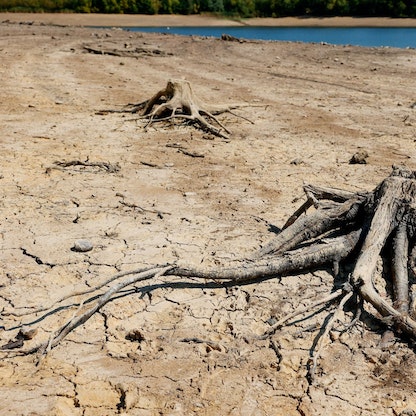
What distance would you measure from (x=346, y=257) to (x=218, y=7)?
5409 centimetres

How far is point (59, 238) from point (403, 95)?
8711mm

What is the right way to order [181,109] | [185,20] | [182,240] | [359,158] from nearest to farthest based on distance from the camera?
[182,240], [359,158], [181,109], [185,20]

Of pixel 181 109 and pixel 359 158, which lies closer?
pixel 359 158

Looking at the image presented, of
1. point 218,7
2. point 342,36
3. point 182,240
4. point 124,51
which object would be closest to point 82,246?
point 182,240

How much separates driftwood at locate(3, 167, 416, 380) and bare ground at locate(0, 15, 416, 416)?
11 cm

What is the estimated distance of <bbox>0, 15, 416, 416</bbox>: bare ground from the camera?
9.09 ft

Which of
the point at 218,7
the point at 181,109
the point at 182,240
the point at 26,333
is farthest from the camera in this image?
the point at 218,7

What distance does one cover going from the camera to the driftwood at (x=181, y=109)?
815 centimetres

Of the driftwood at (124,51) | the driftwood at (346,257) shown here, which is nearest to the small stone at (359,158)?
the driftwood at (346,257)

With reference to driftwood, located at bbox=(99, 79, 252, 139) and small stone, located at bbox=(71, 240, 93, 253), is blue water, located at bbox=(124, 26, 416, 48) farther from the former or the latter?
small stone, located at bbox=(71, 240, 93, 253)

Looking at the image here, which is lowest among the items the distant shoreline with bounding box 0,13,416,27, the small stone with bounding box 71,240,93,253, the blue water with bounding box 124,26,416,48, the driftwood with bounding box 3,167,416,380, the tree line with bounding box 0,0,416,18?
the small stone with bounding box 71,240,93,253

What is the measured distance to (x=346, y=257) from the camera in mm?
3602

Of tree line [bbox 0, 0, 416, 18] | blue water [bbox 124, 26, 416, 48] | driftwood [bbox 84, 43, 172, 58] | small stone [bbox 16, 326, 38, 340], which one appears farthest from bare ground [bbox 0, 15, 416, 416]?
tree line [bbox 0, 0, 416, 18]

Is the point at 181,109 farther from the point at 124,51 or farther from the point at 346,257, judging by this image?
the point at 124,51
